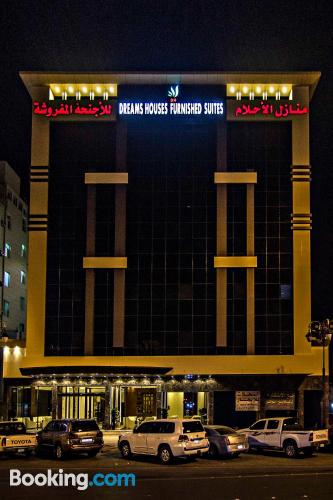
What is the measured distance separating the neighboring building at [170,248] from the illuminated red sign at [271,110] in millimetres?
110

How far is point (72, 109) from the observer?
5575 cm

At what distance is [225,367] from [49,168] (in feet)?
66.6

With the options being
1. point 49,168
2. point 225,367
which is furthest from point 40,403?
point 49,168

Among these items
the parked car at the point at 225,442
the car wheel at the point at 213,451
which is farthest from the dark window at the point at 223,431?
the car wheel at the point at 213,451

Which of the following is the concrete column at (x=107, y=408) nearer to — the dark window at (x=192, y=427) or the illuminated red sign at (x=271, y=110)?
the dark window at (x=192, y=427)

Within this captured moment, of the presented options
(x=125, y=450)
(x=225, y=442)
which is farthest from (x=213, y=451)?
(x=125, y=450)

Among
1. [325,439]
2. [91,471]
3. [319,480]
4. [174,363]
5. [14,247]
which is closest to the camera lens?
[319,480]

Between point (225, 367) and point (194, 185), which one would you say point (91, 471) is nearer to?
point (225, 367)

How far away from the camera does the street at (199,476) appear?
2111 cm

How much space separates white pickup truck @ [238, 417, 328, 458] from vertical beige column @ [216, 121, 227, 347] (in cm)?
1713

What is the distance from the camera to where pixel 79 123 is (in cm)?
5606

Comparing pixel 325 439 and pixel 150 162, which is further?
pixel 150 162

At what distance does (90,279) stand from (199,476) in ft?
95.9

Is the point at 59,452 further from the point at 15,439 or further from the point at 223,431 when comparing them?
the point at 223,431
